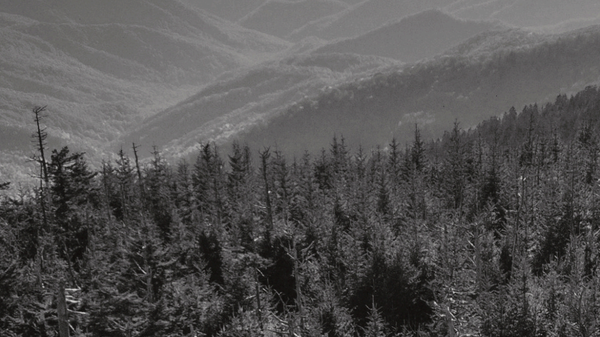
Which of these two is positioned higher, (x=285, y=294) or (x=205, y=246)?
(x=205, y=246)

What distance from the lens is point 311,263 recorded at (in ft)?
127

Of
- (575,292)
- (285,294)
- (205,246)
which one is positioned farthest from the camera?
(205,246)

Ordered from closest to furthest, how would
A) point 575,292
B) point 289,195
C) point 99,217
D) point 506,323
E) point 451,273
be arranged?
1. point 575,292
2. point 506,323
3. point 451,273
4. point 99,217
5. point 289,195

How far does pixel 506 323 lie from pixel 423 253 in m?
10.0

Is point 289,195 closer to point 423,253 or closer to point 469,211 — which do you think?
point 469,211

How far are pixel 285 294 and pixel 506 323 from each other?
20224 millimetres

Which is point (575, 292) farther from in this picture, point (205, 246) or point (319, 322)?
point (205, 246)

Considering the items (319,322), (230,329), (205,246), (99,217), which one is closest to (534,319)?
(319,322)

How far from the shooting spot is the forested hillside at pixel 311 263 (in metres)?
25.5

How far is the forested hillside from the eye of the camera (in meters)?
25.5

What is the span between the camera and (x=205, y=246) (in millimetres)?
46906

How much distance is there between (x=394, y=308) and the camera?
33406 millimetres

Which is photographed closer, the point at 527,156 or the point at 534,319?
the point at 534,319

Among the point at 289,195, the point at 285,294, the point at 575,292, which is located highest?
the point at 289,195
